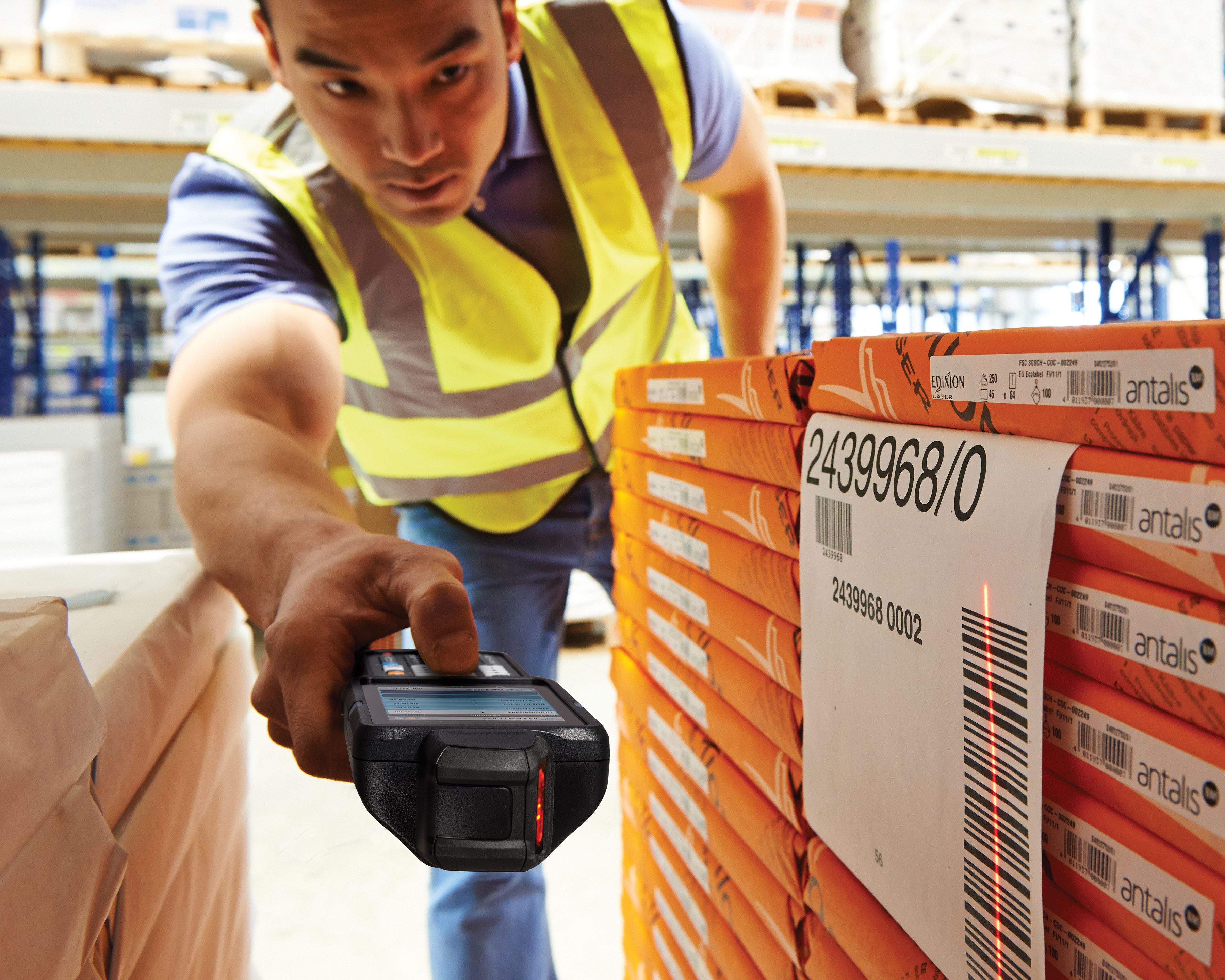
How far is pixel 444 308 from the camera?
1.50 m

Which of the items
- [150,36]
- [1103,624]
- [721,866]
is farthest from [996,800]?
[150,36]

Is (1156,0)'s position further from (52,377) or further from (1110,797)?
(52,377)

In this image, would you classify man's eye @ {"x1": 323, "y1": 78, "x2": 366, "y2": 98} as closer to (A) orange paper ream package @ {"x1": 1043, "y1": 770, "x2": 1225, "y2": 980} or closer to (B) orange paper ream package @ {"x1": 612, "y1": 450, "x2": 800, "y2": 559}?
(B) orange paper ream package @ {"x1": 612, "y1": 450, "x2": 800, "y2": 559}

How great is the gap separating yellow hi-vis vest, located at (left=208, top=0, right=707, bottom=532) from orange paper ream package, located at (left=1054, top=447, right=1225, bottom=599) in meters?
1.14

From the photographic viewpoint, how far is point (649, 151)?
60.9 inches

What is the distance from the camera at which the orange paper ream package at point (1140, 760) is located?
1.28 ft

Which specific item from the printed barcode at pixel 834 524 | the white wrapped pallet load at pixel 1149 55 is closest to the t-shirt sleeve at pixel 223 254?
the printed barcode at pixel 834 524

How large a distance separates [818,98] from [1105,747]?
3.64 m

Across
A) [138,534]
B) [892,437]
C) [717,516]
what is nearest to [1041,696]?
[892,437]

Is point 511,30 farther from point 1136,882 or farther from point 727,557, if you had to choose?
point 1136,882

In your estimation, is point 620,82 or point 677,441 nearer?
point 677,441

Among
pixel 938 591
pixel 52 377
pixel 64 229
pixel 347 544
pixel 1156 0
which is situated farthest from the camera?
pixel 52 377

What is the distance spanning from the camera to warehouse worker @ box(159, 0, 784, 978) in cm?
86

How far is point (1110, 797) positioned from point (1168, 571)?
118mm
